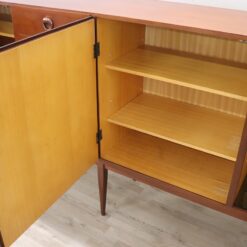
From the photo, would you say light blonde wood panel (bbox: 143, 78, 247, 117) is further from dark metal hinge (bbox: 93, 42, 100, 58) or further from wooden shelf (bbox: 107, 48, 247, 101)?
dark metal hinge (bbox: 93, 42, 100, 58)

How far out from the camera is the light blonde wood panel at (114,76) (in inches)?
49.4

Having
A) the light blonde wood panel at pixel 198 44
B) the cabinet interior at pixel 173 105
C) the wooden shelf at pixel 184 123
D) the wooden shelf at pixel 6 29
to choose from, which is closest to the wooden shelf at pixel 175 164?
the cabinet interior at pixel 173 105

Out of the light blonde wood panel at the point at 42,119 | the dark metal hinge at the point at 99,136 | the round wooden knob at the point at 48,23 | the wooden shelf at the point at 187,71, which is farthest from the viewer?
the dark metal hinge at the point at 99,136

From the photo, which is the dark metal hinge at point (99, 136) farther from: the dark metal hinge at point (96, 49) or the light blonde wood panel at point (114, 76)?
the dark metal hinge at point (96, 49)

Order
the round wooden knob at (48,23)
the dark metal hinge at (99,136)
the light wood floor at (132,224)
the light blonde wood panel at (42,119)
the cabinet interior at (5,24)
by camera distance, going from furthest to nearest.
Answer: the cabinet interior at (5,24), the light wood floor at (132,224), the dark metal hinge at (99,136), the round wooden knob at (48,23), the light blonde wood panel at (42,119)

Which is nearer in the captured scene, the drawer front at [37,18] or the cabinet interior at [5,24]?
the drawer front at [37,18]

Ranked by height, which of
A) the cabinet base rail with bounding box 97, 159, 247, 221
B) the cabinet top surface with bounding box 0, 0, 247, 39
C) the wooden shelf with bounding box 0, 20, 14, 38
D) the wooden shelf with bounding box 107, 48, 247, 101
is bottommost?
the cabinet base rail with bounding box 97, 159, 247, 221

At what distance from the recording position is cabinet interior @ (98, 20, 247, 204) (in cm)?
125

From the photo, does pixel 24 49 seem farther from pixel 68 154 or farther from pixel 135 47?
pixel 135 47

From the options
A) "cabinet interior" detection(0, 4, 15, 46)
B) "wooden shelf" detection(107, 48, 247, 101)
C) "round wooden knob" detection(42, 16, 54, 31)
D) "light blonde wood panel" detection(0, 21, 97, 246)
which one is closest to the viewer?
"light blonde wood panel" detection(0, 21, 97, 246)

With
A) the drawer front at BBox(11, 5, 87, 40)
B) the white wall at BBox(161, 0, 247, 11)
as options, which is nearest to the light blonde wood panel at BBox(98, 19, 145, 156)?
the drawer front at BBox(11, 5, 87, 40)

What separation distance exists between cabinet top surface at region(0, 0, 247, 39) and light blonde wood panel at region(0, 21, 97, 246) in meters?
0.15

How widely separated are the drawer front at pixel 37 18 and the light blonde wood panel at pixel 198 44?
1.51 ft

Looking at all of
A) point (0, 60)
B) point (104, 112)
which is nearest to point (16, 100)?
point (0, 60)
